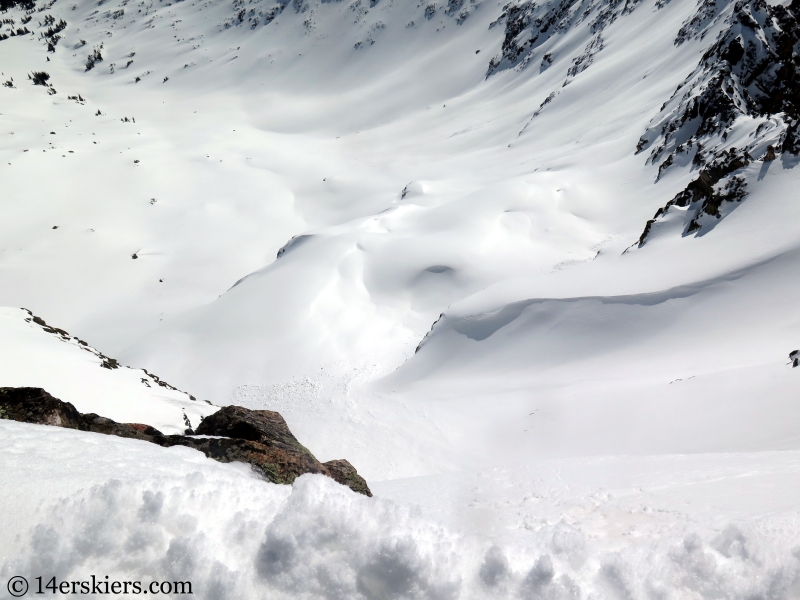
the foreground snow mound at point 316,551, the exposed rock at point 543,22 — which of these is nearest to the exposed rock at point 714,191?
the foreground snow mound at point 316,551

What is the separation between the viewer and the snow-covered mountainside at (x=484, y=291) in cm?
321

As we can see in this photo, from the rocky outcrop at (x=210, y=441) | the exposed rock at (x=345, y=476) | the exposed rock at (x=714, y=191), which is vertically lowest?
the exposed rock at (x=714, y=191)

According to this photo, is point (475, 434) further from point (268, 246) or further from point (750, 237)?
point (268, 246)

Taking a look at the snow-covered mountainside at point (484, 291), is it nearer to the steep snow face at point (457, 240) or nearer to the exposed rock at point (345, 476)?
the steep snow face at point (457, 240)

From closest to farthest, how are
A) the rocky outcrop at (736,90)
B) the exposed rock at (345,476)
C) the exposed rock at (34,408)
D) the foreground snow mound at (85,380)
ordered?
the exposed rock at (34,408) < the exposed rock at (345,476) < the foreground snow mound at (85,380) < the rocky outcrop at (736,90)

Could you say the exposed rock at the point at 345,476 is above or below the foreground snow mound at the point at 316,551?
below

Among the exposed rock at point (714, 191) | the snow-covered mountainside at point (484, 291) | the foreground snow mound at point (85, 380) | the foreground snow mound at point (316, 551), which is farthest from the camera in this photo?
the exposed rock at point (714, 191)

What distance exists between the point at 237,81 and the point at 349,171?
46.0m

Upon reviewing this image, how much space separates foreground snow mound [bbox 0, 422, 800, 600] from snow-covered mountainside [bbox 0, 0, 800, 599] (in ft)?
0.07

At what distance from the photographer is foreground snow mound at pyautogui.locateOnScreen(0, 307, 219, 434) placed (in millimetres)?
9047

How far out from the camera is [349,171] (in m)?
52.0

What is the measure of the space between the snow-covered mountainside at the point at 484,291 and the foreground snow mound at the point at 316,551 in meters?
0.02

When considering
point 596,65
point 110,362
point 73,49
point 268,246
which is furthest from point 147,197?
point 73,49

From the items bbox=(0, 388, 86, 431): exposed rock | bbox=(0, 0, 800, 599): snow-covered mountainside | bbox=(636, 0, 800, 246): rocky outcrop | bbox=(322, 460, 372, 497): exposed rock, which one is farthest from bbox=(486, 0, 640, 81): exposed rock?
bbox=(0, 388, 86, 431): exposed rock
